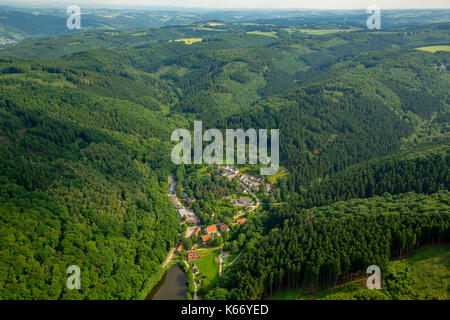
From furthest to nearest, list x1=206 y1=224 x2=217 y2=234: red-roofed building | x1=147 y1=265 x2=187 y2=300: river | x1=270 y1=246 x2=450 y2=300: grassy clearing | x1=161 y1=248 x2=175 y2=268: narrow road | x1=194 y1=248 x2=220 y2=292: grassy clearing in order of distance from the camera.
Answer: x1=206 y1=224 x2=217 y2=234: red-roofed building, x1=161 y1=248 x2=175 y2=268: narrow road, x1=194 y1=248 x2=220 y2=292: grassy clearing, x1=147 y1=265 x2=187 y2=300: river, x1=270 y1=246 x2=450 y2=300: grassy clearing

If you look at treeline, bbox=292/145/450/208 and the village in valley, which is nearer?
the village in valley

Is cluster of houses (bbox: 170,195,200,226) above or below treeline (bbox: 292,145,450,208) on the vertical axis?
below

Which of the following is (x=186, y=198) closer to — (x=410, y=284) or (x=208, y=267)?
(x=208, y=267)

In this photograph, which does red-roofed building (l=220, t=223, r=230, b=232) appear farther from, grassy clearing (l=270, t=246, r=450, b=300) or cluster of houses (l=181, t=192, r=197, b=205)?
grassy clearing (l=270, t=246, r=450, b=300)

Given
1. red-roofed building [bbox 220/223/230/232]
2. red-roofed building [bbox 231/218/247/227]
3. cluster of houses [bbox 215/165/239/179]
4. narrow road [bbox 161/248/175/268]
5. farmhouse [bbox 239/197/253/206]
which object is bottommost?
narrow road [bbox 161/248/175/268]

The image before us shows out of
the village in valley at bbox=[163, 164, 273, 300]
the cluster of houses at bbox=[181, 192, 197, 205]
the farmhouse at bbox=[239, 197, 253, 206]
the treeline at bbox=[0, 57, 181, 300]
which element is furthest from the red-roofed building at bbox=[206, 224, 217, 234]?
the farmhouse at bbox=[239, 197, 253, 206]

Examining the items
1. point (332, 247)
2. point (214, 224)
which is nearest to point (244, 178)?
point (214, 224)
